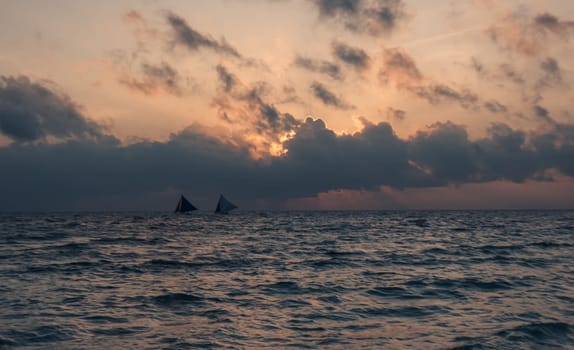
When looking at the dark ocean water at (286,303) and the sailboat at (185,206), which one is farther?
the sailboat at (185,206)

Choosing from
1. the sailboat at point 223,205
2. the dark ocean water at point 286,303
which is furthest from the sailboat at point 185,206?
the dark ocean water at point 286,303

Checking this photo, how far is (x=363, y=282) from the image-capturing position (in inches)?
782

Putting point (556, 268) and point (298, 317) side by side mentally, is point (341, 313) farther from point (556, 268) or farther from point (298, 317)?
point (556, 268)

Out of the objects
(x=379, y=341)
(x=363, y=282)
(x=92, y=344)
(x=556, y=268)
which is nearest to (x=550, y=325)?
(x=379, y=341)

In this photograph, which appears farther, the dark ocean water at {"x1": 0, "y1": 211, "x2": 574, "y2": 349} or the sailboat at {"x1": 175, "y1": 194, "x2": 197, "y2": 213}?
the sailboat at {"x1": 175, "y1": 194, "x2": 197, "y2": 213}

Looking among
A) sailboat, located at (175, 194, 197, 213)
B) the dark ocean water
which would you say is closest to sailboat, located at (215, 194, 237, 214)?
sailboat, located at (175, 194, 197, 213)

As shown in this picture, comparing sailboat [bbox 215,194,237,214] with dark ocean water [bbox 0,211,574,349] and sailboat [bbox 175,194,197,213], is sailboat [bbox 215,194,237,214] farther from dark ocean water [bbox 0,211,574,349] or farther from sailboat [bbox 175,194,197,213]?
dark ocean water [bbox 0,211,574,349]

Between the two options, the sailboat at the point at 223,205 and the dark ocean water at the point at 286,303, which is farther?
the sailboat at the point at 223,205

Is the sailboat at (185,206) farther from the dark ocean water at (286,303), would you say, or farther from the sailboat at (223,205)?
the dark ocean water at (286,303)

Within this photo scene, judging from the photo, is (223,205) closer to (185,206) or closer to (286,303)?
(185,206)

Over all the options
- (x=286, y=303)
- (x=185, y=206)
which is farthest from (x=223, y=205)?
(x=286, y=303)

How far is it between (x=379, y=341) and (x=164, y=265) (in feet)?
54.3

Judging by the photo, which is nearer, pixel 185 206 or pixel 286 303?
pixel 286 303

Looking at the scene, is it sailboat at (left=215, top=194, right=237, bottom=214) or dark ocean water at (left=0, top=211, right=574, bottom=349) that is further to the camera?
sailboat at (left=215, top=194, right=237, bottom=214)
